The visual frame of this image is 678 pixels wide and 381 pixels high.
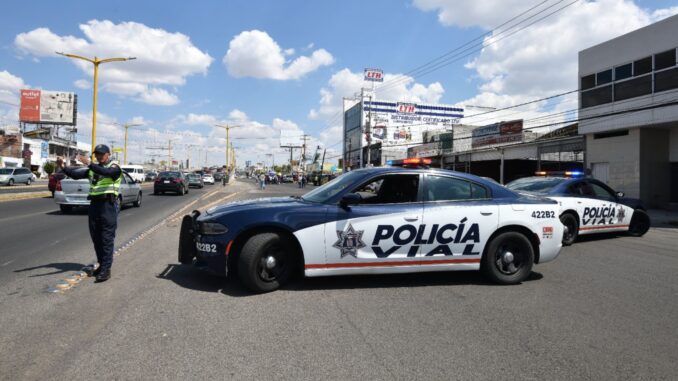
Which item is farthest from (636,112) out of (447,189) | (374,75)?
(374,75)

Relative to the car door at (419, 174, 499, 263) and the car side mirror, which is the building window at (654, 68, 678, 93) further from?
the car side mirror

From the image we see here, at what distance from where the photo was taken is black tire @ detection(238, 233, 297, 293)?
4863 mm

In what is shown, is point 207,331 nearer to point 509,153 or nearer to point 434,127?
point 509,153

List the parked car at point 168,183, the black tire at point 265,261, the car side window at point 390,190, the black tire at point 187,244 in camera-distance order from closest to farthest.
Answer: the black tire at point 265,261, the black tire at point 187,244, the car side window at point 390,190, the parked car at point 168,183

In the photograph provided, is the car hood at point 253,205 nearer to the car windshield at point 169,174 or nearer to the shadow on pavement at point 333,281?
the shadow on pavement at point 333,281

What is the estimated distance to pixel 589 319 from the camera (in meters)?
4.38

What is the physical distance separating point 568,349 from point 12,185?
139 ft

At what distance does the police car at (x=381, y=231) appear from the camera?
5.00m

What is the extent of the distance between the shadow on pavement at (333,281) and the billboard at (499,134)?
2691cm

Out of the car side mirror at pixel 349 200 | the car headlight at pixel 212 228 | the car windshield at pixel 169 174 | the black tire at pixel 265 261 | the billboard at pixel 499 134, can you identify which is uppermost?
the billboard at pixel 499 134

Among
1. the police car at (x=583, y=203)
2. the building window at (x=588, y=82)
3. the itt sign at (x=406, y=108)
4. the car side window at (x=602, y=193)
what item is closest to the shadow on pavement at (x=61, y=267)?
the police car at (x=583, y=203)

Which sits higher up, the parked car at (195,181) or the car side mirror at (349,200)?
the parked car at (195,181)

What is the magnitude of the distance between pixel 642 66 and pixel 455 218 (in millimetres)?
20905

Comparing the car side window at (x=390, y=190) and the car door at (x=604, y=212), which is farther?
the car door at (x=604, y=212)
